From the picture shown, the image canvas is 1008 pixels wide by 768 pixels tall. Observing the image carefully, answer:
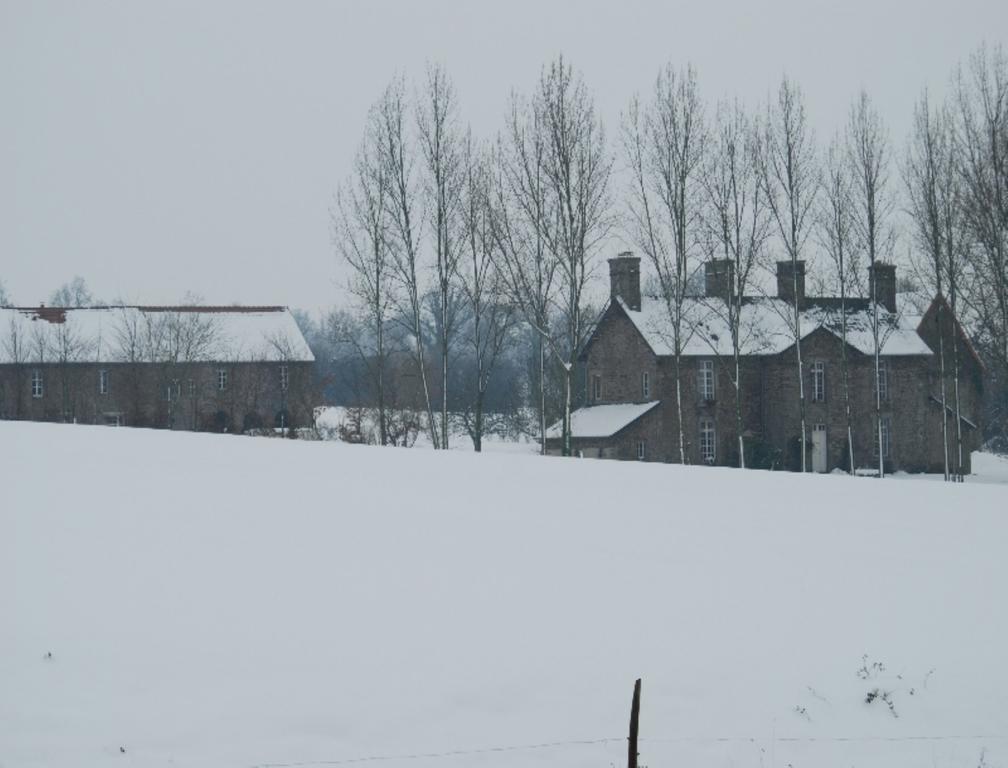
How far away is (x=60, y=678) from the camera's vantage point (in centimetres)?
1059

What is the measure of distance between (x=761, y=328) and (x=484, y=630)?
4226 cm

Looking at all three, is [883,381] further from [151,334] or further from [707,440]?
[151,334]

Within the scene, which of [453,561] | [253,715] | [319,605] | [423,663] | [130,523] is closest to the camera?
[253,715]

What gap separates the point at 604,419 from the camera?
169 ft

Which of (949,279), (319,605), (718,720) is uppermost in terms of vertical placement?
(949,279)

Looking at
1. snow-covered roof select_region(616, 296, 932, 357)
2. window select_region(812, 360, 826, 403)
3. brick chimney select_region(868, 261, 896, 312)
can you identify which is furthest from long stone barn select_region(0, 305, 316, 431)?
brick chimney select_region(868, 261, 896, 312)

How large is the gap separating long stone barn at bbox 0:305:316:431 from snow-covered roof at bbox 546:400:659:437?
47.3 feet

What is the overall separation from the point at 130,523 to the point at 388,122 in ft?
88.7

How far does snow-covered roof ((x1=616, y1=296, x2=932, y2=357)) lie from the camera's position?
167ft

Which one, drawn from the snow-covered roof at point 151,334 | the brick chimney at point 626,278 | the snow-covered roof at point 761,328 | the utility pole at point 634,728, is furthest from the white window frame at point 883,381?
the utility pole at point 634,728

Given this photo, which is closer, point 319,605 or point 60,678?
point 60,678

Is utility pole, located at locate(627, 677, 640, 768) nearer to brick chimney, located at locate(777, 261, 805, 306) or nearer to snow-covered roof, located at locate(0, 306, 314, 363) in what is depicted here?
brick chimney, located at locate(777, 261, 805, 306)

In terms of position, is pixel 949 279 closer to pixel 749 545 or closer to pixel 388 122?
pixel 388 122

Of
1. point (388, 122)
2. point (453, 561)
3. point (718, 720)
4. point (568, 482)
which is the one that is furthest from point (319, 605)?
point (388, 122)
